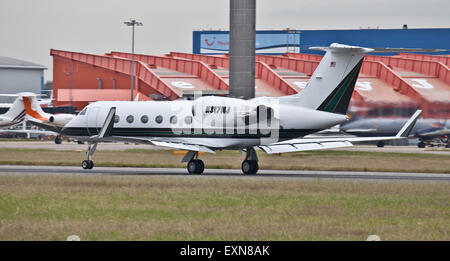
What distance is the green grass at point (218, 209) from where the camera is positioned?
1797 centimetres

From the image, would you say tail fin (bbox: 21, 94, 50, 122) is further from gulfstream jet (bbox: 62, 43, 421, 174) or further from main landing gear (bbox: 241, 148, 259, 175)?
main landing gear (bbox: 241, 148, 259, 175)

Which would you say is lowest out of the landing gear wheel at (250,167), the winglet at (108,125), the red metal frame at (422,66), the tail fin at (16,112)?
the tail fin at (16,112)

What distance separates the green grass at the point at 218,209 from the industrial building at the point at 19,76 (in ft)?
400

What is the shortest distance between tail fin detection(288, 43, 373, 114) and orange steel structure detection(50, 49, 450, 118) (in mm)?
48175

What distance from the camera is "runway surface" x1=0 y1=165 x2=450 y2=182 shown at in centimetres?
3594

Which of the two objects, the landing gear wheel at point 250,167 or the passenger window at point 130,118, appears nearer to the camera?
the landing gear wheel at point 250,167

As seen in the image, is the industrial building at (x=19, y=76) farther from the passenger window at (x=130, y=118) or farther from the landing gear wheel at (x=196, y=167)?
the landing gear wheel at (x=196, y=167)

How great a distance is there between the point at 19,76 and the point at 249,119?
124026 millimetres

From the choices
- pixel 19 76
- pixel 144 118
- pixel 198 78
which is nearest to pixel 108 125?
pixel 144 118

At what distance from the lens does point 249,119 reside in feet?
119

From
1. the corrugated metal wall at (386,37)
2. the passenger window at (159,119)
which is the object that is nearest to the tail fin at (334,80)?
the passenger window at (159,119)

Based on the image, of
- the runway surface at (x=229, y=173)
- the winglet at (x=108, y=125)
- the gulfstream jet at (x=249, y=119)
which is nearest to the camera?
the gulfstream jet at (x=249, y=119)

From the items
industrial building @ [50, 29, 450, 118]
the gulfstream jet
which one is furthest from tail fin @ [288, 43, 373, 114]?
industrial building @ [50, 29, 450, 118]

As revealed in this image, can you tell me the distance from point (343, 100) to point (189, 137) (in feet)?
24.7
